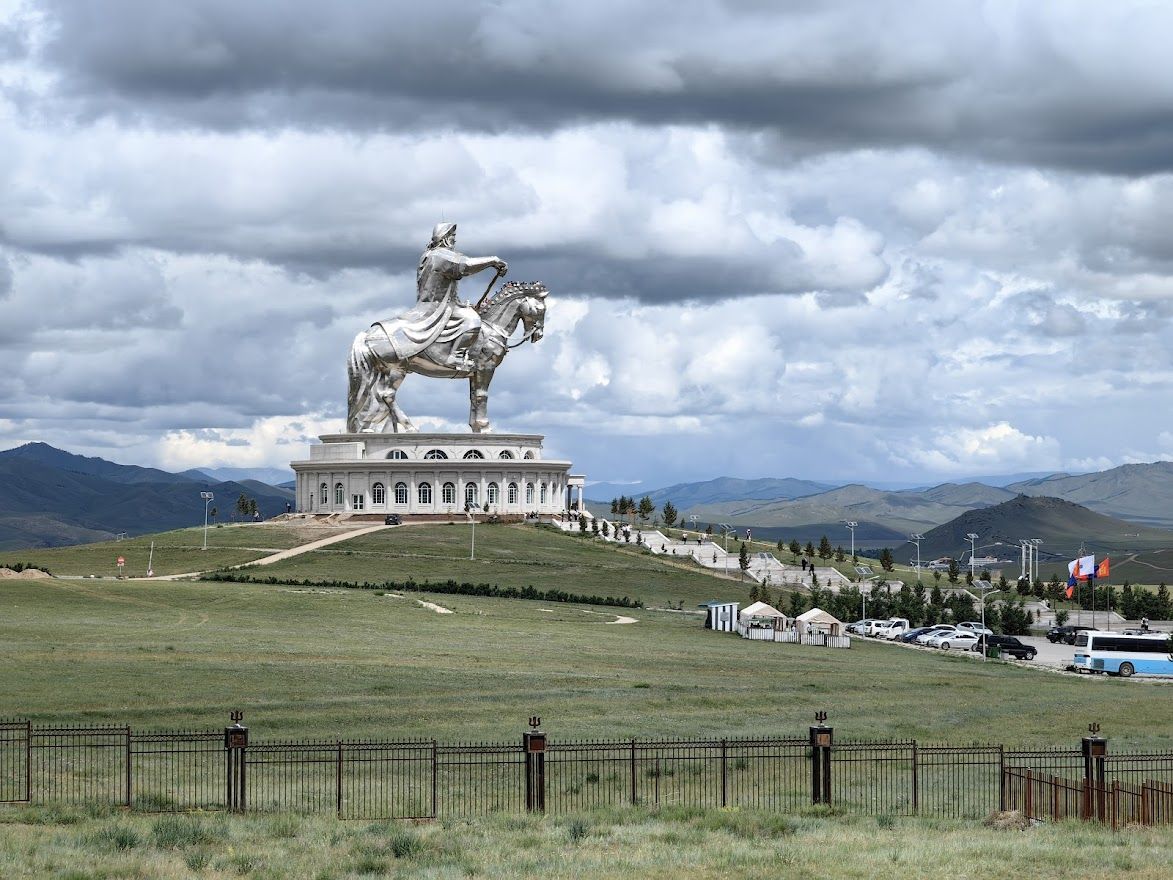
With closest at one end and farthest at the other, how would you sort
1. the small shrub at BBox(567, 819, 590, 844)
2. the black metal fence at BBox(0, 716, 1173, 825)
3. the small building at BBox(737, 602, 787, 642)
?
the small shrub at BBox(567, 819, 590, 844)
the black metal fence at BBox(0, 716, 1173, 825)
the small building at BBox(737, 602, 787, 642)

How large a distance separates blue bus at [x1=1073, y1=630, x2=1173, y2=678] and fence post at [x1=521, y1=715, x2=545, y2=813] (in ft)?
136

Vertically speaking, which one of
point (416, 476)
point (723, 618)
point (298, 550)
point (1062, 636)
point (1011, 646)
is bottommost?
point (1062, 636)

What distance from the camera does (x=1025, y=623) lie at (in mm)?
91375

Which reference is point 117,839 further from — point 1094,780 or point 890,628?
point 890,628

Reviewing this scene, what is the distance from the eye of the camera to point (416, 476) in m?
128

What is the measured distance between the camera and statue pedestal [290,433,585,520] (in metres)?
127

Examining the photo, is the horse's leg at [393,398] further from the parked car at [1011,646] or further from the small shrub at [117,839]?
A: the small shrub at [117,839]

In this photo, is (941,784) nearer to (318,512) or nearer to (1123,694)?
(1123,694)

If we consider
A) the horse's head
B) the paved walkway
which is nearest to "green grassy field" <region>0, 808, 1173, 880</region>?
the paved walkway

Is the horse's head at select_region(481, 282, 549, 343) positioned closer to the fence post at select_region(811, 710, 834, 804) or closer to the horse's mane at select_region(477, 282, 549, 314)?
the horse's mane at select_region(477, 282, 549, 314)

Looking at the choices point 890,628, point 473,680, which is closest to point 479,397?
point 890,628

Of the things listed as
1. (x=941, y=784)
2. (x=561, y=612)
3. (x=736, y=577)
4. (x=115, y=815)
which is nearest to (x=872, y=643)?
(x=561, y=612)

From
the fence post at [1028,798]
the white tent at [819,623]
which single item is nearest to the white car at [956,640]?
the white tent at [819,623]

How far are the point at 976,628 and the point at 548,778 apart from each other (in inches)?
2139
